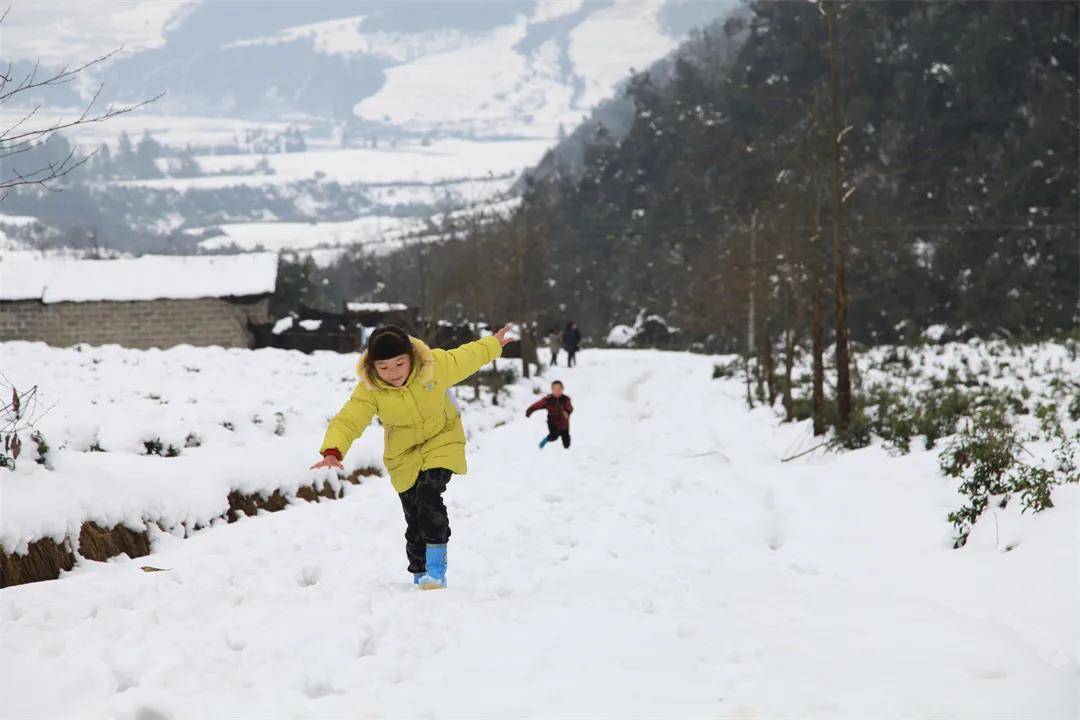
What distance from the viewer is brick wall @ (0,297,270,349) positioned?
39.0m

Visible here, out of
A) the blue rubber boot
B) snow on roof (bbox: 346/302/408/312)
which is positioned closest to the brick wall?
snow on roof (bbox: 346/302/408/312)

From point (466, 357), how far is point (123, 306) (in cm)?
3710

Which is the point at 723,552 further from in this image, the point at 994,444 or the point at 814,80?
the point at 814,80

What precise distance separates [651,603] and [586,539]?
7.34ft

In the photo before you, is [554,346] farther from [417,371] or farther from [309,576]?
[417,371]

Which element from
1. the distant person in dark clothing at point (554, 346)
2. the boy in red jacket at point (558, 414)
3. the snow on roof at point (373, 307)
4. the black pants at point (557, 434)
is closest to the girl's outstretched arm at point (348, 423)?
the boy in red jacket at point (558, 414)

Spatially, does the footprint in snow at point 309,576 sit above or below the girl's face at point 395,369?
below

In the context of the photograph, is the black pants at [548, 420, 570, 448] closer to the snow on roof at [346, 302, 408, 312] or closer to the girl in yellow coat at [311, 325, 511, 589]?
the girl in yellow coat at [311, 325, 511, 589]

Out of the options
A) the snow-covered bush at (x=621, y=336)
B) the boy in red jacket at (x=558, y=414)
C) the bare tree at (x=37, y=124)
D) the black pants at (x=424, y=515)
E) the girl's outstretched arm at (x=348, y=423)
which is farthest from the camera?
the snow-covered bush at (x=621, y=336)

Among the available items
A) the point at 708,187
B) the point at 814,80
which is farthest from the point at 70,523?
the point at 708,187

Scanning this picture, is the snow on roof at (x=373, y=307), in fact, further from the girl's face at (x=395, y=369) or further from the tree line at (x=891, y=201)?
the girl's face at (x=395, y=369)

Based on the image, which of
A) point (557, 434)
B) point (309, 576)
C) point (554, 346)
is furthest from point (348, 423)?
point (554, 346)

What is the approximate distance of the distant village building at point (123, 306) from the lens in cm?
3900

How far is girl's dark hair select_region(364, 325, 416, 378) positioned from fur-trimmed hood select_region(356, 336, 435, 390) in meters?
0.07
